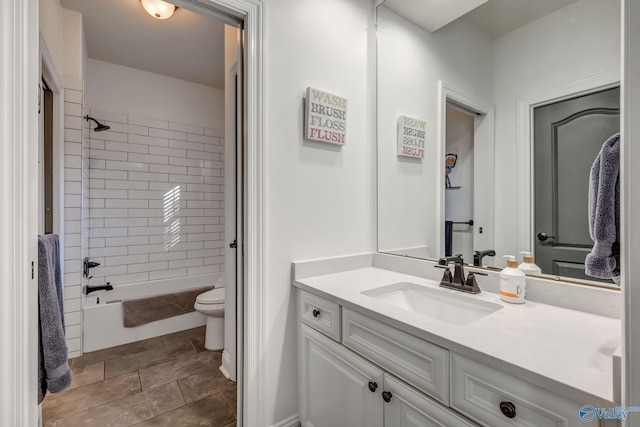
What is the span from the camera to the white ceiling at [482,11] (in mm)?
1140

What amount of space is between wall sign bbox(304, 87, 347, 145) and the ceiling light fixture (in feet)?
4.55

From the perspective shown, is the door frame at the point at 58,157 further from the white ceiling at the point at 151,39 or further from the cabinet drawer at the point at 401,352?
the cabinet drawer at the point at 401,352

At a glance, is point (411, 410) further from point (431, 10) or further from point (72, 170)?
point (72, 170)

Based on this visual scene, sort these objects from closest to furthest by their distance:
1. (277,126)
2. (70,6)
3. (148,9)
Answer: (277,126) → (148,9) → (70,6)

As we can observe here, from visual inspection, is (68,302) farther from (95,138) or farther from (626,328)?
(626,328)

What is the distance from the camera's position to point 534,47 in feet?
3.73

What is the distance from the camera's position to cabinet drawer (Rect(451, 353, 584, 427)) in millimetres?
605

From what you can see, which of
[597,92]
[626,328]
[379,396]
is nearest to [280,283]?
[379,396]

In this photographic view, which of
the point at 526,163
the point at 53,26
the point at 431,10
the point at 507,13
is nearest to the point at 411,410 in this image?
the point at 526,163

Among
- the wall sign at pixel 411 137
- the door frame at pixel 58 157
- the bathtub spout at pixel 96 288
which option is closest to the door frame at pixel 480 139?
the wall sign at pixel 411 137

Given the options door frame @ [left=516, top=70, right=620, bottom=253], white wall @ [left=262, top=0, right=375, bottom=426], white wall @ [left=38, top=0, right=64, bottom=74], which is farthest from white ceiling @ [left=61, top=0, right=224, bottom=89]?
door frame @ [left=516, top=70, right=620, bottom=253]

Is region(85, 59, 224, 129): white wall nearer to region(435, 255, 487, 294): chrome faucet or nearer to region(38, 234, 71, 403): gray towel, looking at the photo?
region(38, 234, 71, 403): gray towel

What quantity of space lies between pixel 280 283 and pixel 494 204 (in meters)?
1.04

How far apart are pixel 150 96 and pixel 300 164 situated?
2.55 metres
